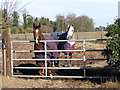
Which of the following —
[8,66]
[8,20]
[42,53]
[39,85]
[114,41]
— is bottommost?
[39,85]

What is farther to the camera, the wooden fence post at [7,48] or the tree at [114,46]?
the wooden fence post at [7,48]

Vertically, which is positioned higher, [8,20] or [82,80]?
[8,20]

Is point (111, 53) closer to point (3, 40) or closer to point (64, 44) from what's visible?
point (64, 44)

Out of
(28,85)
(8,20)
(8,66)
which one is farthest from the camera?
(8,20)

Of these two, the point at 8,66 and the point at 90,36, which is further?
the point at 90,36

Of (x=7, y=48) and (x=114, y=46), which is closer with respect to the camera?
(x=114, y=46)

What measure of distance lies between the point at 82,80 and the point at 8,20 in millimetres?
4549

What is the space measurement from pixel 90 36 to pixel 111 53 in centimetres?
2163

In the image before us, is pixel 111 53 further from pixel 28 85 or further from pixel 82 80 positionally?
pixel 28 85

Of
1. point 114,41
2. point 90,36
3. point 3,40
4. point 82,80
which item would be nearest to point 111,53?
point 114,41

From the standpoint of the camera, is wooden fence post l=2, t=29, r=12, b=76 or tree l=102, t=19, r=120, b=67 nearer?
tree l=102, t=19, r=120, b=67

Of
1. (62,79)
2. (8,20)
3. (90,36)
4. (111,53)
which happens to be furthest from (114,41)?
(90,36)

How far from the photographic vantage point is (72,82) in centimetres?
619

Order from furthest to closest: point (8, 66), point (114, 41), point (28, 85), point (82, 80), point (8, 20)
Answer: point (8, 20), point (8, 66), point (82, 80), point (28, 85), point (114, 41)
